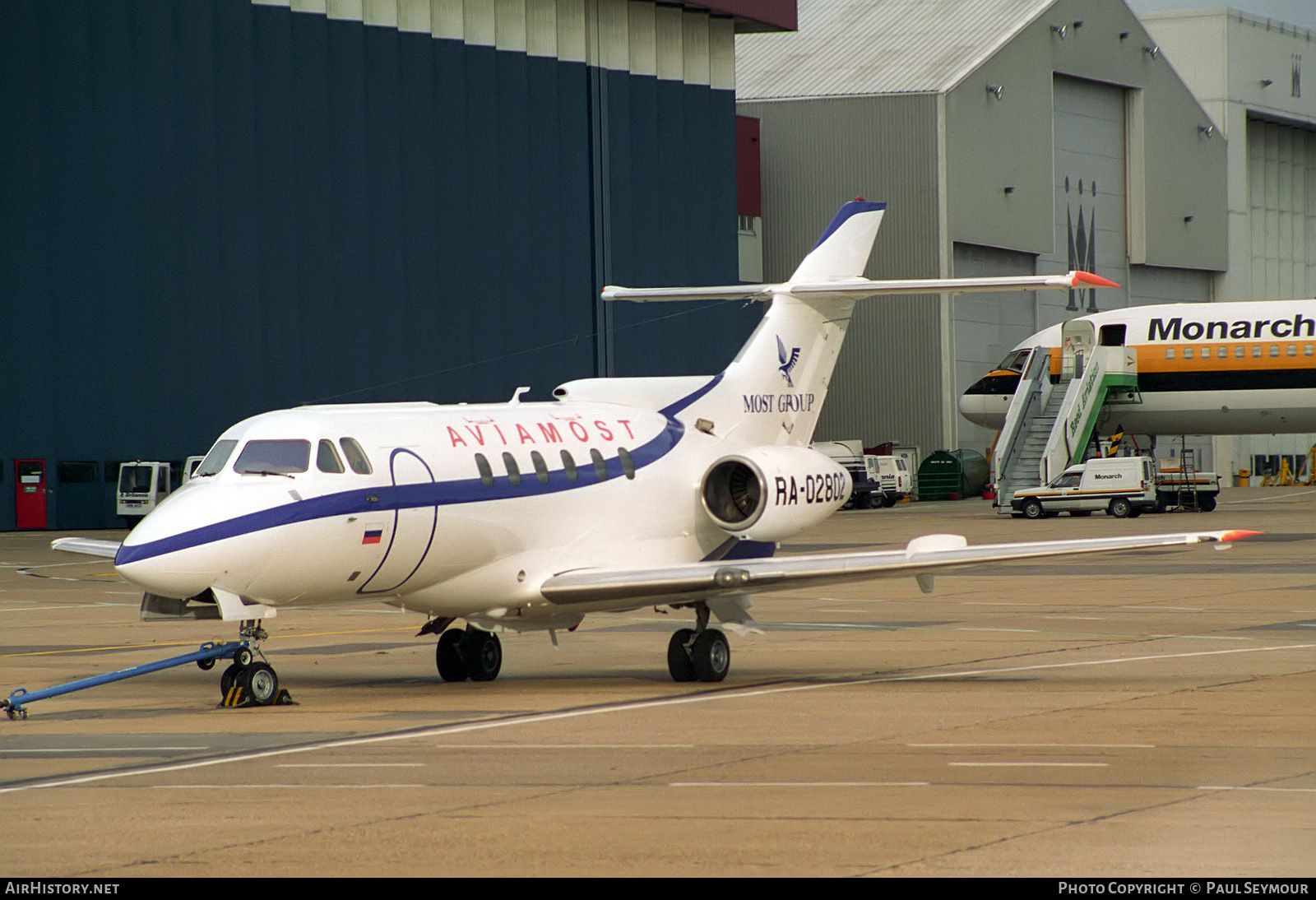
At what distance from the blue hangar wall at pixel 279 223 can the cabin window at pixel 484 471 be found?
38.4m

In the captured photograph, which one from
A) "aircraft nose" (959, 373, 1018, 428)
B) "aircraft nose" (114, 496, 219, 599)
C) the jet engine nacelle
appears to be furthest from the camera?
"aircraft nose" (959, 373, 1018, 428)

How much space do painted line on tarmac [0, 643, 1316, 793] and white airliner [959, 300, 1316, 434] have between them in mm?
41609

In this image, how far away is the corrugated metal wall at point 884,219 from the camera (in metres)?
75.6

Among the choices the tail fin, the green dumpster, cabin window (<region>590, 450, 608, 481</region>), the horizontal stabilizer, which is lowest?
the green dumpster

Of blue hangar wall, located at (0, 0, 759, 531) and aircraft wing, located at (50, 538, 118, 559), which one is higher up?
blue hangar wall, located at (0, 0, 759, 531)

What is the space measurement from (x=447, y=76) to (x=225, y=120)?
8.82 meters

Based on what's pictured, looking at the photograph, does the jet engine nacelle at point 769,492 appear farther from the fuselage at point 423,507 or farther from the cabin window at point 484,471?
the cabin window at point 484,471

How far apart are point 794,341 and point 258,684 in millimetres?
8990

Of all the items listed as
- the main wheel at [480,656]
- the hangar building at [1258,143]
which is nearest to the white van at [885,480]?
the hangar building at [1258,143]

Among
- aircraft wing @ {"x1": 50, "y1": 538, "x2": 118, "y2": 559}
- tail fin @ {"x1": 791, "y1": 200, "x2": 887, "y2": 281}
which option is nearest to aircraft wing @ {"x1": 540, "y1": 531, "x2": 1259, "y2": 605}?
aircraft wing @ {"x1": 50, "y1": 538, "x2": 118, "y2": 559}

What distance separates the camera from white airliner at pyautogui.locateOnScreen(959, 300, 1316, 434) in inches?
2426

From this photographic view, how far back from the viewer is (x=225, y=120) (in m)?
56.2

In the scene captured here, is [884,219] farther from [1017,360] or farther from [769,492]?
[769,492]

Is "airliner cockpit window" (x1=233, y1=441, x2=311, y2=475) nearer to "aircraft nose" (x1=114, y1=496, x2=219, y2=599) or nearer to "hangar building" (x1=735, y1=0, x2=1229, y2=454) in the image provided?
"aircraft nose" (x1=114, y1=496, x2=219, y2=599)
